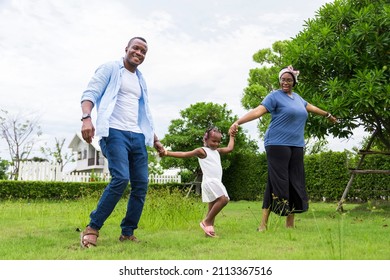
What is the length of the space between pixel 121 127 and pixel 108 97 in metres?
0.32

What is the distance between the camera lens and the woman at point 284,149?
5.64 m

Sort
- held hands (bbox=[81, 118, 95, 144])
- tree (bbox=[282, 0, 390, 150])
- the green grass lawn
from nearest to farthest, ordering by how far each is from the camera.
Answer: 1. the green grass lawn
2. held hands (bbox=[81, 118, 95, 144])
3. tree (bbox=[282, 0, 390, 150])

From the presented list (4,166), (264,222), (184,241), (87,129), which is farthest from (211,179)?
(4,166)

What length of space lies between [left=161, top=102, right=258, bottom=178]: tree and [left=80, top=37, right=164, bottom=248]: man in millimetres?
13660

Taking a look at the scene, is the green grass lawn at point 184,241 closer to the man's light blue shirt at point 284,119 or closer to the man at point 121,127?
the man at point 121,127

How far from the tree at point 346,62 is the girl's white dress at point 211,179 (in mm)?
3493

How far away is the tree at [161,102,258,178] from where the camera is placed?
1853cm

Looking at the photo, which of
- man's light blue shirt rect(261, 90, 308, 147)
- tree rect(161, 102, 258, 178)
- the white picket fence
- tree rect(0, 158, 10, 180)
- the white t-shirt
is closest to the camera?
the white t-shirt

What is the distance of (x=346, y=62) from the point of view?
806 cm

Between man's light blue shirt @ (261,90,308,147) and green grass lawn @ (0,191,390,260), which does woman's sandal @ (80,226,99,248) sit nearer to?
green grass lawn @ (0,191,390,260)

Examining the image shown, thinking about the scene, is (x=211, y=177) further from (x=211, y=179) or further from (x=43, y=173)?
(x=43, y=173)

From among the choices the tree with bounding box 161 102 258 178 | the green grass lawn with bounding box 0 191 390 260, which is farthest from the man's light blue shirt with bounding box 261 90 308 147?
the tree with bounding box 161 102 258 178

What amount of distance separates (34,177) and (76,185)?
138 inches

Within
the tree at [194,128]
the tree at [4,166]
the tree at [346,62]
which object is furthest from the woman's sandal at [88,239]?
the tree at [4,166]
